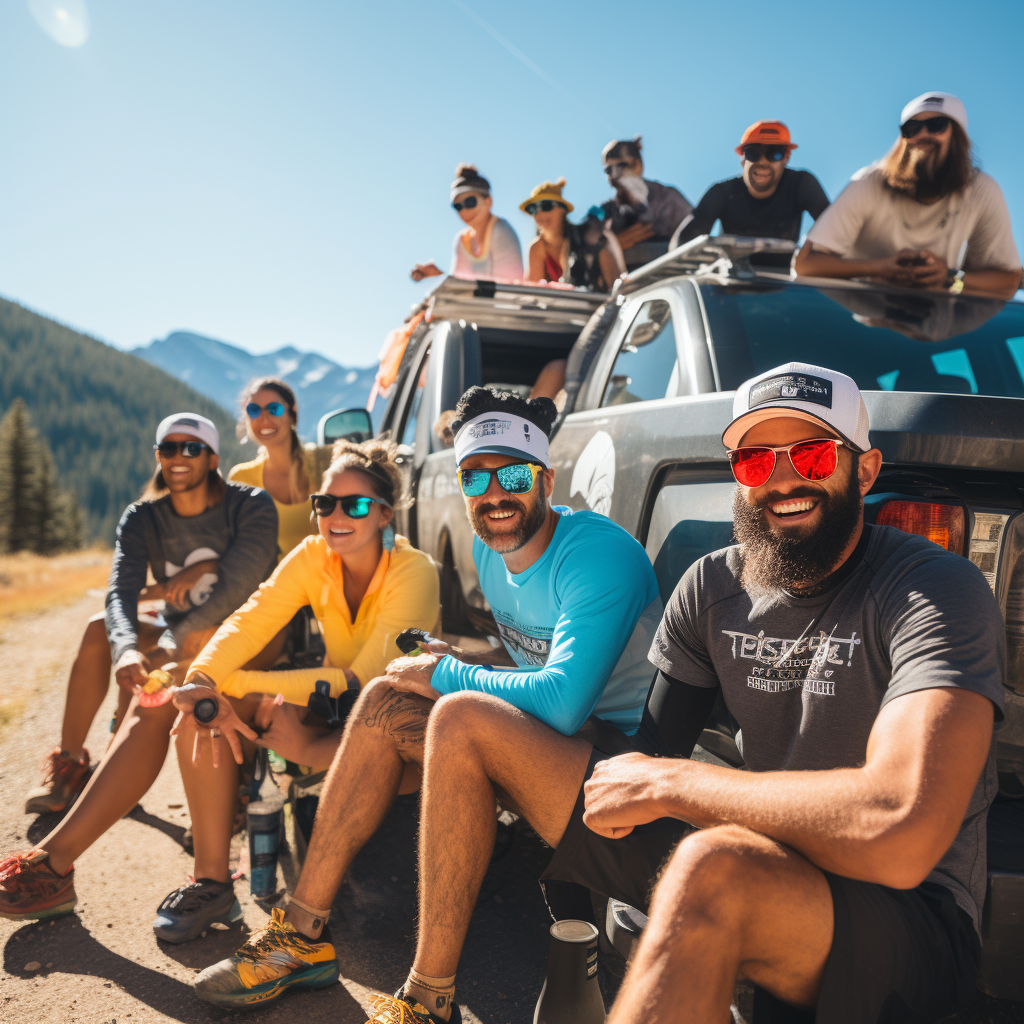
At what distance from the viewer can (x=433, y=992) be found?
2016 mm

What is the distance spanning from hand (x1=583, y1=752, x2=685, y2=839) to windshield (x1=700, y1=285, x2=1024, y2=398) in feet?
4.05

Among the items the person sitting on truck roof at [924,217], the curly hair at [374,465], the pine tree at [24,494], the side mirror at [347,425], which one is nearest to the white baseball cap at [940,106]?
the person sitting on truck roof at [924,217]

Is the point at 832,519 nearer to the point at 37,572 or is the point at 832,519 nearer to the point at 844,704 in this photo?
the point at 844,704

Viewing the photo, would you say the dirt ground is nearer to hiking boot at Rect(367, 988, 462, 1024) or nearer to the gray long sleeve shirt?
hiking boot at Rect(367, 988, 462, 1024)

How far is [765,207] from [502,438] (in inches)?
109

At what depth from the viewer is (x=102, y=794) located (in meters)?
2.94

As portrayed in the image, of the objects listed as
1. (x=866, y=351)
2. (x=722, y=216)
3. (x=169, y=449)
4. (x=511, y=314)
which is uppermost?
(x=722, y=216)

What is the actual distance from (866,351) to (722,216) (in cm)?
219

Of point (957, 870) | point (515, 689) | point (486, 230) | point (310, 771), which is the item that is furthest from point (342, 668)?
point (486, 230)

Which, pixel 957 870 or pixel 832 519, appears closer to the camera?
pixel 957 870

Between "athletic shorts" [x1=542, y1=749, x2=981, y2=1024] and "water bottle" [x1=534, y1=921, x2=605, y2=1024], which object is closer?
"athletic shorts" [x1=542, y1=749, x2=981, y2=1024]

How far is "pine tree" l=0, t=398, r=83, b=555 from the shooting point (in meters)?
46.2

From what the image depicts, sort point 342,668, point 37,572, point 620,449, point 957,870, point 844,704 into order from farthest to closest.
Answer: point 37,572 → point 342,668 → point 620,449 → point 844,704 → point 957,870

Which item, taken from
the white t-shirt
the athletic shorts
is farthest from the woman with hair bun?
the white t-shirt
